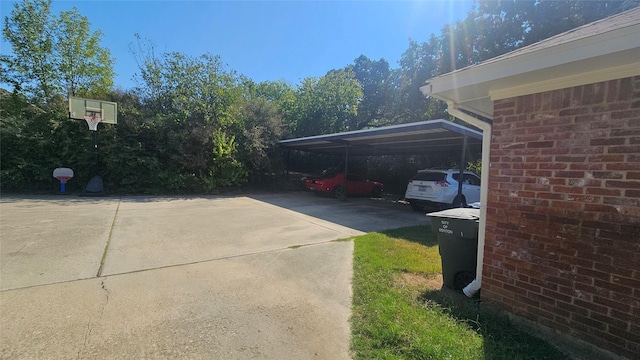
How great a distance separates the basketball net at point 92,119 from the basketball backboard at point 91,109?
40mm

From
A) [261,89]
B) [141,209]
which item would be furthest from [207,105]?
[261,89]

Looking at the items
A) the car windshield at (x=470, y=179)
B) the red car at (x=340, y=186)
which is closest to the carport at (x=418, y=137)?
the car windshield at (x=470, y=179)

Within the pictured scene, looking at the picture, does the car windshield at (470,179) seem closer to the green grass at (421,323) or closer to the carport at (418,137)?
the carport at (418,137)

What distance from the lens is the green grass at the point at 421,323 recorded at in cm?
238

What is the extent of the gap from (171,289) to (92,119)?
459 inches

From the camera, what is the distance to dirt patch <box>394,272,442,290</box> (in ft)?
12.4

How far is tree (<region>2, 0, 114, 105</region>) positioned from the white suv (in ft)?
50.1

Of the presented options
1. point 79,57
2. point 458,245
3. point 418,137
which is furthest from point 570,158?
point 79,57

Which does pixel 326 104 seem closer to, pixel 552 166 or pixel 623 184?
pixel 552 166

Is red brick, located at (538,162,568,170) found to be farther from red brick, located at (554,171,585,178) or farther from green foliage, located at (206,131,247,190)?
green foliage, located at (206,131,247,190)

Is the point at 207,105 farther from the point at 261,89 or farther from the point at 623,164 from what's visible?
the point at 623,164

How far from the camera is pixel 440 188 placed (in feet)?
31.4

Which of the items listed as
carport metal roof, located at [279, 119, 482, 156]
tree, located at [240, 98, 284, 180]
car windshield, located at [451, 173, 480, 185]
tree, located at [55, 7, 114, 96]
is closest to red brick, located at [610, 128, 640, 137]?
carport metal roof, located at [279, 119, 482, 156]

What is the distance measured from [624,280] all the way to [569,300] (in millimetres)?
440
